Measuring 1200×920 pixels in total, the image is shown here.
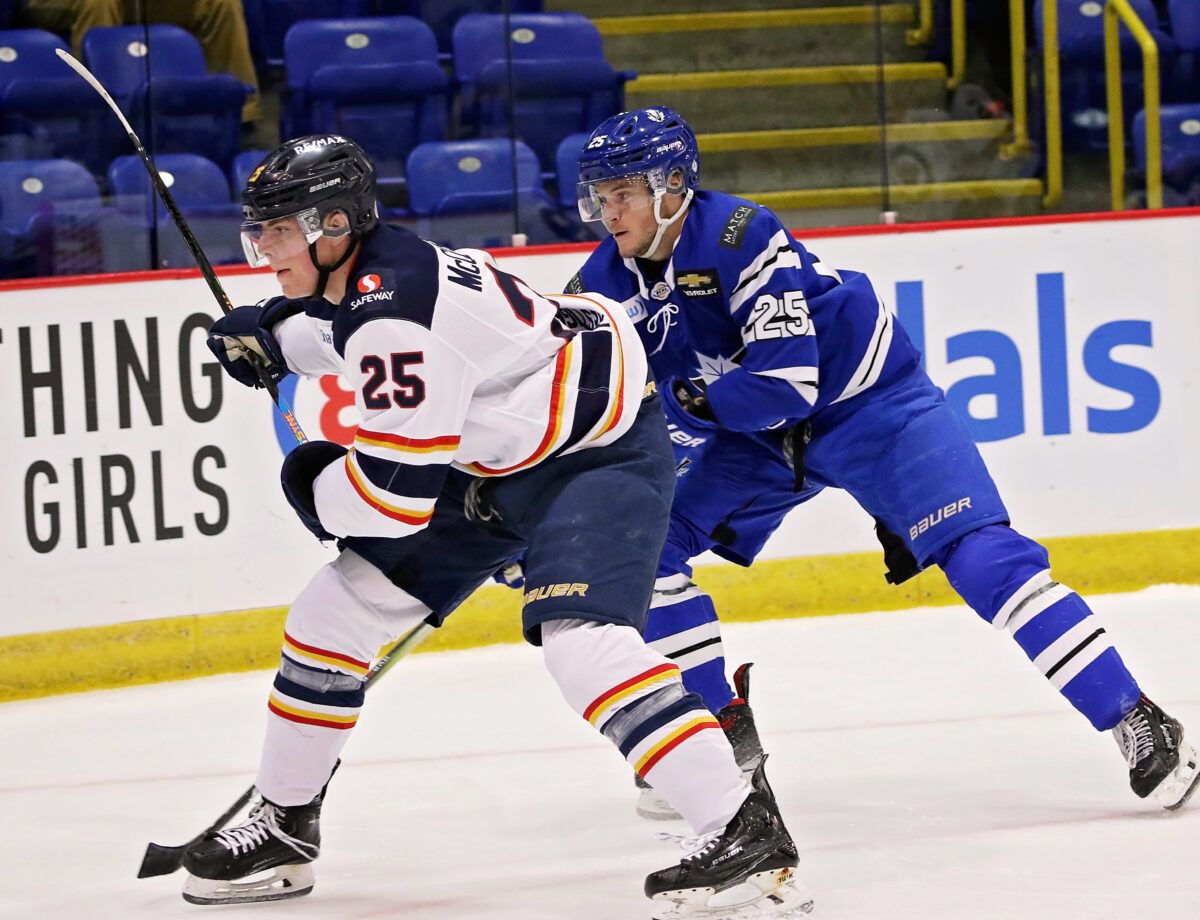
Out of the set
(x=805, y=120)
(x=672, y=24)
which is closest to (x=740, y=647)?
(x=805, y=120)

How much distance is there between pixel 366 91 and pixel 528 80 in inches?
17.5

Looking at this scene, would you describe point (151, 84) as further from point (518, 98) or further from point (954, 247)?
point (954, 247)

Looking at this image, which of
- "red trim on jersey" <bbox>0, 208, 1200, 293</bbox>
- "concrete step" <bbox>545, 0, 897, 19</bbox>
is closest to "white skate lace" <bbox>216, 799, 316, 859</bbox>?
"red trim on jersey" <bbox>0, 208, 1200, 293</bbox>

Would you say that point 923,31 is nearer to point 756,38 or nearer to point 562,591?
point 756,38

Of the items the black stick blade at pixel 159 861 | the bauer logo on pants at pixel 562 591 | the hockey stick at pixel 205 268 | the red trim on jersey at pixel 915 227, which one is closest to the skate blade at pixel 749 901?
the bauer logo on pants at pixel 562 591

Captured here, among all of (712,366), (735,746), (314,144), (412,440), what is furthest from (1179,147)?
(412,440)

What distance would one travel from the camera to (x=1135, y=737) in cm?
296

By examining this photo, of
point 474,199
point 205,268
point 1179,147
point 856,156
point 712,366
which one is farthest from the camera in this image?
point 1179,147

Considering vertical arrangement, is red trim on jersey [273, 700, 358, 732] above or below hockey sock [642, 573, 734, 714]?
above

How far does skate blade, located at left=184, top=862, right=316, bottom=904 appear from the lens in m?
2.73

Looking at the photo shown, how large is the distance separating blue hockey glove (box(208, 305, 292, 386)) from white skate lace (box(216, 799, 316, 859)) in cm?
70

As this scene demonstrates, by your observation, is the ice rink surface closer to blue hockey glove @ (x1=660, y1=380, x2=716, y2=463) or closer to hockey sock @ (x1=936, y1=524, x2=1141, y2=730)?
hockey sock @ (x1=936, y1=524, x2=1141, y2=730)

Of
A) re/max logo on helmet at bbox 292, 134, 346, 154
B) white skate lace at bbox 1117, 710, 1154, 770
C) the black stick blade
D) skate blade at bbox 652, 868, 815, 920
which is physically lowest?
the black stick blade

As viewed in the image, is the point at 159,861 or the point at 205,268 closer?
the point at 159,861
